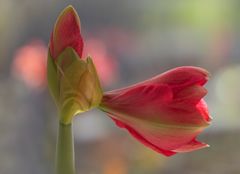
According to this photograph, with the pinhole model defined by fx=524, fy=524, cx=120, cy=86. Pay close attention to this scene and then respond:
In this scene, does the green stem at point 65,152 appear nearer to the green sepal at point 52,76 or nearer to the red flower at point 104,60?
the green sepal at point 52,76

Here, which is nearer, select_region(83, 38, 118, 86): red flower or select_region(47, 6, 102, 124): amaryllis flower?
select_region(47, 6, 102, 124): amaryllis flower

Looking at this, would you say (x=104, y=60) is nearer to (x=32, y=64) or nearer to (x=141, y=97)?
(x=32, y=64)

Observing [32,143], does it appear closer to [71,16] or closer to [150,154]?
[150,154]

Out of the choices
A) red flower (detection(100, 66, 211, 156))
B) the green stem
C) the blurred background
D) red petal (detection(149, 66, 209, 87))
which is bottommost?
the blurred background

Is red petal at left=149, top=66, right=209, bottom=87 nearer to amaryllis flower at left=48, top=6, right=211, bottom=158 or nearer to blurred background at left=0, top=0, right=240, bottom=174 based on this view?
amaryllis flower at left=48, top=6, right=211, bottom=158

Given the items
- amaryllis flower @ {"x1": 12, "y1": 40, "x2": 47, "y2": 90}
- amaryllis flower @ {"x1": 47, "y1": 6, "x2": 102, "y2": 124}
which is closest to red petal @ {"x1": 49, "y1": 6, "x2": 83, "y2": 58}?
amaryllis flower @ {"x1": 47, "y1": 6, "x2": 102, "y2": 124}

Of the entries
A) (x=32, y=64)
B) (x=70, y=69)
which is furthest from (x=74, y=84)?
(x=32, y=64)

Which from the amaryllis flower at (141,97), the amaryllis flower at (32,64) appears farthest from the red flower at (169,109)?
the amaryllis flower at (32,64)

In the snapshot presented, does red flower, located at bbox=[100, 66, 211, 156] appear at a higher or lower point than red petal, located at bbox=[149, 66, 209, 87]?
lower
